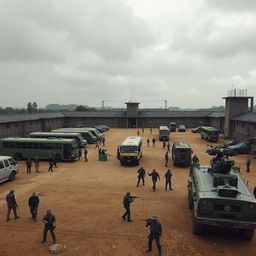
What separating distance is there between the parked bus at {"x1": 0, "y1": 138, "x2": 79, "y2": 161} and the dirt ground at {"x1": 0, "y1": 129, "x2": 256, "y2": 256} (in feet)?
17.7

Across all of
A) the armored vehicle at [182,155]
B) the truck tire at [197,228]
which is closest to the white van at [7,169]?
the truck tire at [197,228]

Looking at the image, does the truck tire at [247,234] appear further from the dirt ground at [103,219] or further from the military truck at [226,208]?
the dirt ground at [103,219]

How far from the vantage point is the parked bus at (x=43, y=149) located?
2906 centimetres

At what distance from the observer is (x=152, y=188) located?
18953 mm

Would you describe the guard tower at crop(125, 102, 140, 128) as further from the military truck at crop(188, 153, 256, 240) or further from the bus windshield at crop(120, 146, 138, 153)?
the military truck at crop(188, 153, 256, 240)

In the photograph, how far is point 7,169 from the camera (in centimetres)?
1988

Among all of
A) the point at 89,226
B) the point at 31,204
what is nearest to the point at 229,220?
the point at 89,226

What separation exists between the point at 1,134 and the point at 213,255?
35972mm

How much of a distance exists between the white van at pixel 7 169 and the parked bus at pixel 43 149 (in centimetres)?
785

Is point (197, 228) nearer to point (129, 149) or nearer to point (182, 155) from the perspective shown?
point (182, 155)

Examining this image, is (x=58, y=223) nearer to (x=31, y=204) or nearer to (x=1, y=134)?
(x=31, y=204)

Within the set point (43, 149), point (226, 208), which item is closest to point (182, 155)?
point (43, 149)

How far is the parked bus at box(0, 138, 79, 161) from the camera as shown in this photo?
29062mm

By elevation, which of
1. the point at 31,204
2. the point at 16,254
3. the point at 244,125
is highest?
the point at 244,125
